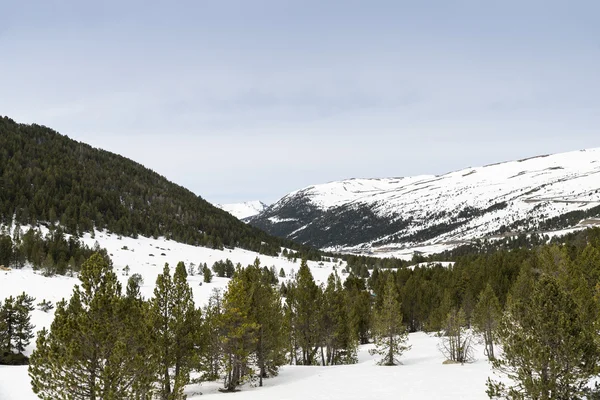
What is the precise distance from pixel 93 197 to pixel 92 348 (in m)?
146

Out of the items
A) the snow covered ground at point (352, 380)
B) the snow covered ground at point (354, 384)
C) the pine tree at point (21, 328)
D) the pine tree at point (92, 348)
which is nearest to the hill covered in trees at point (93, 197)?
the snow covered ground at point (352, 380)

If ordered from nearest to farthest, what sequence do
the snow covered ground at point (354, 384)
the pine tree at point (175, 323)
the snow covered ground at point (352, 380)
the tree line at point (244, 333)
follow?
the tree line at point (244, 333)
the pine tree at point (175, 323)
the snow covered ground at point (354, 384)
the snow covered ground at point (352, 380)

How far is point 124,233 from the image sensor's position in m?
128

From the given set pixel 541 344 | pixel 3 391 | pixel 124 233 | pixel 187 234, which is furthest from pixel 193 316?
pixel 187 234

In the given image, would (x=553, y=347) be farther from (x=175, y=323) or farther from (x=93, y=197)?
(x=93, y=197)

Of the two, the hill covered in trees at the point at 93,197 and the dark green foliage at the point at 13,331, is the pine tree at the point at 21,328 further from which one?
the hill covered in trees at the point at 93,197

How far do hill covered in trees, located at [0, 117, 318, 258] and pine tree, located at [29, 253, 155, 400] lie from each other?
110 metres

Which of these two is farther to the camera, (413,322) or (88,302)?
(413,322)

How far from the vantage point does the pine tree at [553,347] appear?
13.5 metres

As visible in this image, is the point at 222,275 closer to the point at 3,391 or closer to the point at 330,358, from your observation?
the point at 330,358

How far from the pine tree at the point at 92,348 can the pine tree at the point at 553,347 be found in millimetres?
13838

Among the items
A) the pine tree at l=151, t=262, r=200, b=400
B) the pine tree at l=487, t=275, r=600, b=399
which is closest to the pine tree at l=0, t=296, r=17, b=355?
the pine tree at l=151, t=262, r=200, b=400

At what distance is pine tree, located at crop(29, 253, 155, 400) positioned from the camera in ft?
43.2

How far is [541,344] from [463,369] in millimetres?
22751
